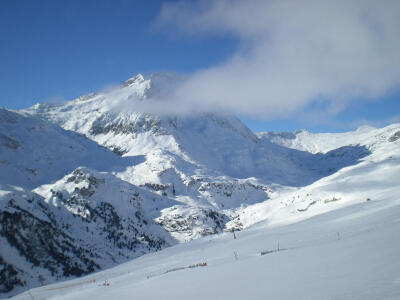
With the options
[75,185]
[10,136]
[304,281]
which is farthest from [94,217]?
[304,281]

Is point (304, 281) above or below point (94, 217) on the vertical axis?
below

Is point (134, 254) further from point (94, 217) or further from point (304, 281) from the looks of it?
point (304, 281)

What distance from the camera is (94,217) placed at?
134m

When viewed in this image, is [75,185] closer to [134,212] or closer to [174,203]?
[134,212]

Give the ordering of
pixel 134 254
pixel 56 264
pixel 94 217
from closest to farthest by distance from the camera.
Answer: pixel 56 264 < pixel 134 254 < pixel 94 217

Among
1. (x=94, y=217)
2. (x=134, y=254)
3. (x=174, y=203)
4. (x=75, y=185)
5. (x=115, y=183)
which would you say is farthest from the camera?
(x=174, y=203)

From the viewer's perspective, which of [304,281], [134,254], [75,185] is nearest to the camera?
[304,281]

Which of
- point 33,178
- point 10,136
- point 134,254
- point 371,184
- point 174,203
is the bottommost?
point 134,254

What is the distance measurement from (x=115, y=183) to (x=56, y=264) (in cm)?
6462

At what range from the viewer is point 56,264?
9894 cm

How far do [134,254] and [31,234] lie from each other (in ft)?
124

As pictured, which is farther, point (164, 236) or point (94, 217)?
point (164, 236)

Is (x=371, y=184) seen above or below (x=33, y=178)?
below

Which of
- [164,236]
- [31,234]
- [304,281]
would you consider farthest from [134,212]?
[304,281]
